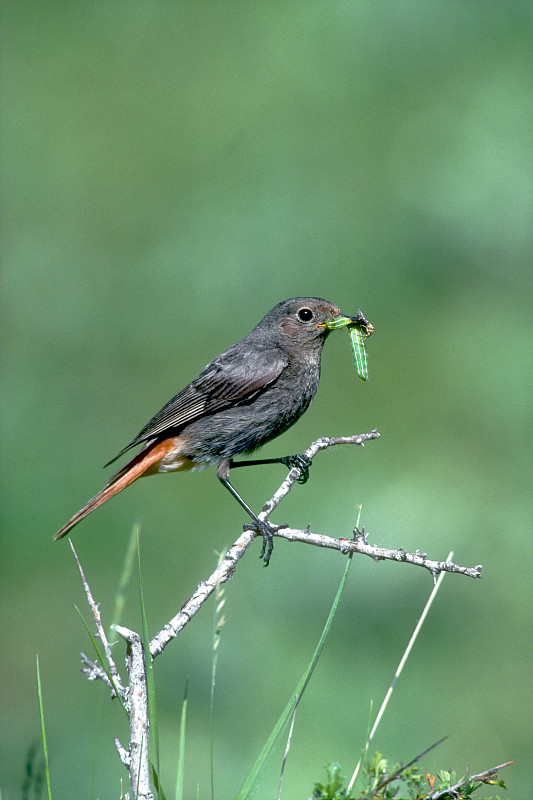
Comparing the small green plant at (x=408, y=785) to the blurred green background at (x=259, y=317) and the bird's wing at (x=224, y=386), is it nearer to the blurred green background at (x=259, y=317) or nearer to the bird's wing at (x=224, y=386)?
the bird's wing at (x=224, y=386)

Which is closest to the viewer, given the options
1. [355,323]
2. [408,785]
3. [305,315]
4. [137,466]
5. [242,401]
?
[408,785]

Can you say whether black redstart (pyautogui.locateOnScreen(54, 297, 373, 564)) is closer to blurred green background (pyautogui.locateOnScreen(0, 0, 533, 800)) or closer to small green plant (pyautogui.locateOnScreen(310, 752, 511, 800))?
blurred green background (pyautogui.locateOnScreen(0, 0, 533, 800))

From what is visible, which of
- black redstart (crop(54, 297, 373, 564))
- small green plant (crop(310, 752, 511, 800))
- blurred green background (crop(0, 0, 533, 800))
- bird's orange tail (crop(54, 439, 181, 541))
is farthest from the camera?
blurred green background (crop(0, 0, 533, 800))

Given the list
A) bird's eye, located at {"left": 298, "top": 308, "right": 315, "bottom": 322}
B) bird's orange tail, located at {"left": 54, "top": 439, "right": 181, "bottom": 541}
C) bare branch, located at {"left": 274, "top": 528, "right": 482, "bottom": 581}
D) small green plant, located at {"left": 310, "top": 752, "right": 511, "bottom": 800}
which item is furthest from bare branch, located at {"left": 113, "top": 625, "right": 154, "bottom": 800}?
bird's eye, located at {"left": 298, "top": 308, "right": 315, "bottom": 322}

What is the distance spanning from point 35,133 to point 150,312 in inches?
141

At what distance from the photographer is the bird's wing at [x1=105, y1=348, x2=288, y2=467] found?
187 inches

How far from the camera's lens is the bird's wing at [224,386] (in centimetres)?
474

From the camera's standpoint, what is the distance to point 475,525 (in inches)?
293

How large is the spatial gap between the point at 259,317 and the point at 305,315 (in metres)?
4.45

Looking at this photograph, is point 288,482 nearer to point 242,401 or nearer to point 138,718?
point 138,718

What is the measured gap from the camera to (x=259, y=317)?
9391 mm

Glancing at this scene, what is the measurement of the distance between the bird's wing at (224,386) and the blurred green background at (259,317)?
1766 mm

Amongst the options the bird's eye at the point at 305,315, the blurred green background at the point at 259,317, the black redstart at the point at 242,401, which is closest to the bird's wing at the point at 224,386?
the black redstart at the point at 242,401

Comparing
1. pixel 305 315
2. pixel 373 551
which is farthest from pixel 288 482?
pixel 305 315
